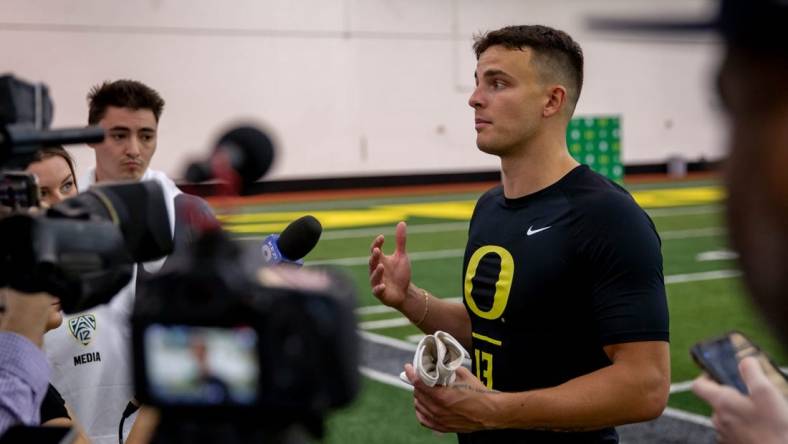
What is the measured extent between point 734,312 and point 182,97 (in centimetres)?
1472

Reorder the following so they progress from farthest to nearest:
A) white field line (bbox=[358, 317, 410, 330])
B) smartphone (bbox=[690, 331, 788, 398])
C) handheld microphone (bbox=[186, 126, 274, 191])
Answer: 1. white field line (bbox=[358, 317, 410, 330])
2. smartphone (bbox=[690, 331, 788, 398])
3. handheld microphone (bbox=[186, 126, 274, 191])

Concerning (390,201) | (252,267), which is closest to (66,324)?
(252,267)

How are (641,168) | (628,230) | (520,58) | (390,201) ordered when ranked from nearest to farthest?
(628,230) → (520,58) → (390,201) → (641,168)

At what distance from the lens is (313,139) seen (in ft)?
75.7

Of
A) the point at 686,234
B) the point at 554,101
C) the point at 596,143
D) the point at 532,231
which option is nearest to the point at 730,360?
the point at 532,231

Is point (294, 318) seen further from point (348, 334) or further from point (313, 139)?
point (313, 139)

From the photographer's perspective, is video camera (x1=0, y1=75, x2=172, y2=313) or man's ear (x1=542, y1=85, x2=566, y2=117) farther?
man's ear (x1=542, y1=85, x2=566, y2=117)

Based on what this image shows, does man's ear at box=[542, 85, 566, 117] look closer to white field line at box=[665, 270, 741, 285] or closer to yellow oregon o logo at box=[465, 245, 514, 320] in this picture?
yellow oregon o logo at box=[465, 245, 514, 320]

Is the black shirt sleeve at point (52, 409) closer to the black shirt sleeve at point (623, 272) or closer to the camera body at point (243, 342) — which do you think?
the black shirt sleeve at point (623, 272)

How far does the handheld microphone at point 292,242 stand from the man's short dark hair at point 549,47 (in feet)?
3.27

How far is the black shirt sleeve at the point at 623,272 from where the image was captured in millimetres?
2711

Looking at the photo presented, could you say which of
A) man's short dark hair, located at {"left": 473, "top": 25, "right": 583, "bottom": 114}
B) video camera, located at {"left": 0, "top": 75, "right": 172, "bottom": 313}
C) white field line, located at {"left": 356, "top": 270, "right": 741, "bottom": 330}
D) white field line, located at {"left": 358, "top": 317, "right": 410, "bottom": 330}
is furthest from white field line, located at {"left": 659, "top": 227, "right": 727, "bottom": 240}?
video camera, located at {"left": 0, "top": 75, "right": 172, "bottom": 313}

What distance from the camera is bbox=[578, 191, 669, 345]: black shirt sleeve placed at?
271cm

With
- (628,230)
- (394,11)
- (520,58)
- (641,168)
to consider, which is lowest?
(641,168)
